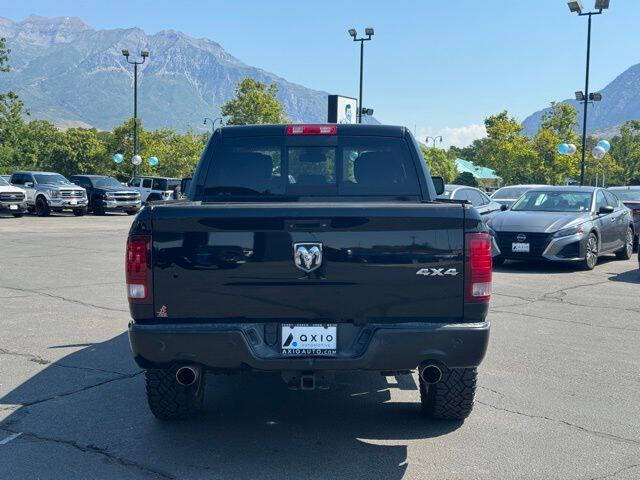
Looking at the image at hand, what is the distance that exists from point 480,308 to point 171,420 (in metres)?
2.18

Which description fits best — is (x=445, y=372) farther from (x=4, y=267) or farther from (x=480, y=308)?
(x=4, y=267)

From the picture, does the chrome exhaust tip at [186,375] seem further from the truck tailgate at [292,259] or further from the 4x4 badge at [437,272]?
the 4x4 badge at [437,272]

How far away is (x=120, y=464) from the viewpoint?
13.4 ft

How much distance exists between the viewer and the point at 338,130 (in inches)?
217

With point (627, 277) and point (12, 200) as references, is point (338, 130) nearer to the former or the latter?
point (627, 277)

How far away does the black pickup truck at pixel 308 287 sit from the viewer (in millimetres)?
3961

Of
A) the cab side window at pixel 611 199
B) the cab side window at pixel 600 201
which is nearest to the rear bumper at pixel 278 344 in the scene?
the cab side window at pixel 600 201

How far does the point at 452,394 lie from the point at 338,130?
2124 millimetres

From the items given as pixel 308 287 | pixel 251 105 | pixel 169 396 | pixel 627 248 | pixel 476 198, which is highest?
pixel 251 105

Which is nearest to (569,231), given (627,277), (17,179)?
(627,277)

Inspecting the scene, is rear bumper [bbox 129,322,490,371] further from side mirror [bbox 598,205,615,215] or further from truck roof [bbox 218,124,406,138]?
side mirror [bbox 598,205,615,215]

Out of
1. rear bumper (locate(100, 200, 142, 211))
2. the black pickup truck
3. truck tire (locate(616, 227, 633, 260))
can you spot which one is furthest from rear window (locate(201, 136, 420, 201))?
rear bumper (locate(100, 200, 142, 211))

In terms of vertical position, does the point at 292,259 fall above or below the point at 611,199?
below

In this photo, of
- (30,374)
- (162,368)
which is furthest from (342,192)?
(30,374)
